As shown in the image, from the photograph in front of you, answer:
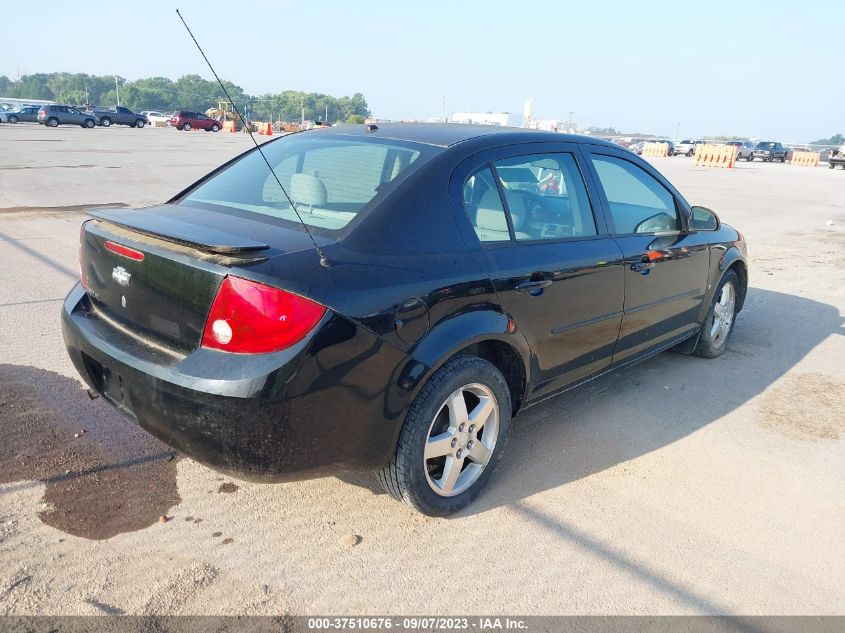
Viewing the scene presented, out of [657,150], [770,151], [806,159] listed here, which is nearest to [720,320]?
[657,150]

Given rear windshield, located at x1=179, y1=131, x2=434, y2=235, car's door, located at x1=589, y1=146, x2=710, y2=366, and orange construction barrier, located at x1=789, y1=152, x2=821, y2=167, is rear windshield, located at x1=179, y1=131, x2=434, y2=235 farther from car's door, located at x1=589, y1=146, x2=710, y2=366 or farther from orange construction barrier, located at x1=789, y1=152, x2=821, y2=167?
orange construction barrier, located at x1=789, y1=152, x2=821, y2=167

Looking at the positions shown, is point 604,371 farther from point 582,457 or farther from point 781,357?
point 781,357

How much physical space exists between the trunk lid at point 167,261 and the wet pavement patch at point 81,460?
75 cm

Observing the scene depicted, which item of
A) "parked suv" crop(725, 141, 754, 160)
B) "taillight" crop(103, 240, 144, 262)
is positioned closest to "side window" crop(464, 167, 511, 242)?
"taillight" crop(103, 240, 144, 262)

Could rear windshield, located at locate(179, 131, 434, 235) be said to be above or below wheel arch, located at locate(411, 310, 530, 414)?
above

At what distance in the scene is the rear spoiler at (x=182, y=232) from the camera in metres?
2.36

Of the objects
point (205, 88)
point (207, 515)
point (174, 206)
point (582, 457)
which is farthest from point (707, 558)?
point (205, 88)

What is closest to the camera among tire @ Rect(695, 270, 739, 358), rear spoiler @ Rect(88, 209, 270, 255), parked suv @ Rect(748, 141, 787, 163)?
rear spoiler @ Rect(88, 209, 270, 255)

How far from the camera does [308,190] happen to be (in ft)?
10.2

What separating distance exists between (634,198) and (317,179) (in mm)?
2128

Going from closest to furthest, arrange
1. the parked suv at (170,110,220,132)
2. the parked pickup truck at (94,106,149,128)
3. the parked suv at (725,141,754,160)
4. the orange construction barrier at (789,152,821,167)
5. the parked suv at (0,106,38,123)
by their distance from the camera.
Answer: the orange construction barrier at (789,152,821,167)
the parked suv at (0,106,38,123)
the parked suv at (725,141,754,160)
the parked pickup truck at (94,106,149,128)
the parked suv at (170,110,220,132)

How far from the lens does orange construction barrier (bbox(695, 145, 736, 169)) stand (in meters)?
35.7

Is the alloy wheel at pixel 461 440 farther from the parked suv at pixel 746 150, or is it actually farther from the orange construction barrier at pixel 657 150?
the parked suv at pixel 746 150

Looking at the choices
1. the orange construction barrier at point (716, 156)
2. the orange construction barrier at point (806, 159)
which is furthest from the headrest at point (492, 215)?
the orange construction barrier at point (806, 159)
